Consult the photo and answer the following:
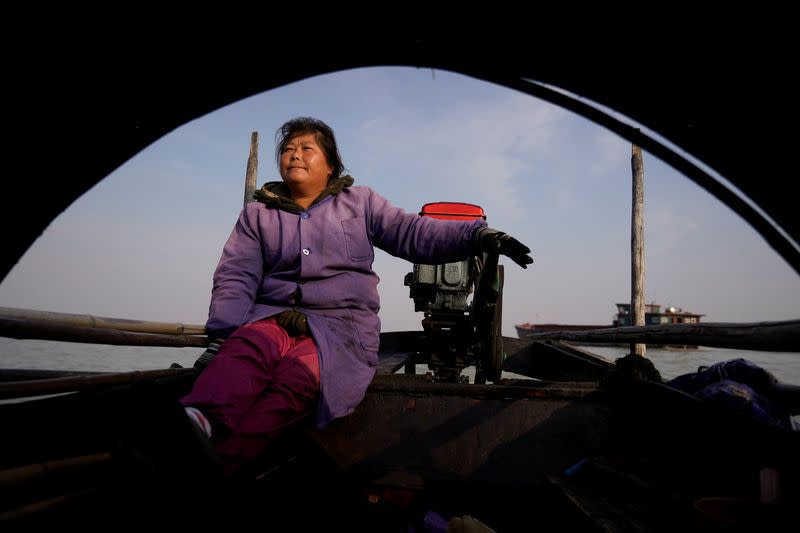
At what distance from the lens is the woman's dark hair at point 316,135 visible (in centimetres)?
216

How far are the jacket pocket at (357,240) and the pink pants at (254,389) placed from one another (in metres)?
0.48

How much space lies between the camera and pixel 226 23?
82 cm

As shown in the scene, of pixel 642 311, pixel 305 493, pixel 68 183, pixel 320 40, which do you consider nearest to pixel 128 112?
pixel 68 183

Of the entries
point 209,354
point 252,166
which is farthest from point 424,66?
point 252,166

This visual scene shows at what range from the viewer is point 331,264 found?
6.30ft

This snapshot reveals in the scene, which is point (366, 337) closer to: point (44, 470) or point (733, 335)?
point (44, 470)

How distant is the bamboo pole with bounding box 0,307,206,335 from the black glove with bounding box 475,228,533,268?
1602 mm

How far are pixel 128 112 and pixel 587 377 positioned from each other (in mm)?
3256

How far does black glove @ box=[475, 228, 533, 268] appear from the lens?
1592mm

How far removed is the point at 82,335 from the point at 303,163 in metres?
1.15

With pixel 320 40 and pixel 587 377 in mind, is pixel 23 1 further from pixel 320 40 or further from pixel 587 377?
pixel 587 377

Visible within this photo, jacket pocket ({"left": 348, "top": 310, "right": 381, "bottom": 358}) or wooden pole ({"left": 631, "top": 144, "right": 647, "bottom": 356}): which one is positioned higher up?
wooden pole ({"left": 631, "top": 144, "right": 647, "bottom": 356})

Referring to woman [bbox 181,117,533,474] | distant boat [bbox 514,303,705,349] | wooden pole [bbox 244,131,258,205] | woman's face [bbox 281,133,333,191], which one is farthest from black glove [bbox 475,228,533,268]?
distant boat [bbox 514,303,705,349]

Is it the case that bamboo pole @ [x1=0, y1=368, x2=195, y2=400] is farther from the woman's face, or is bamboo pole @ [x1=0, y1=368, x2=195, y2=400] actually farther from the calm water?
the calm water
